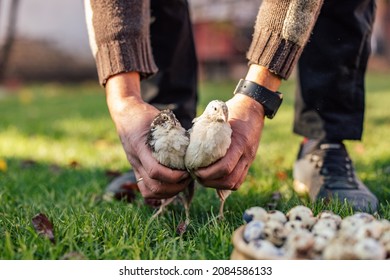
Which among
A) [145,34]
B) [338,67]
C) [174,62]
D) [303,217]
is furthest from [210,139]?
[174,62]

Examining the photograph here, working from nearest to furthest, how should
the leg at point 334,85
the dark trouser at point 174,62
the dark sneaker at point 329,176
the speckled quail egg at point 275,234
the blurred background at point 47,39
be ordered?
the speckled quail egg at point 275,234 < the dark sneaker at point 329,176 < the leg at point 334,85 < the dark trouser at point 174,62 < the blurred background at point 47,39

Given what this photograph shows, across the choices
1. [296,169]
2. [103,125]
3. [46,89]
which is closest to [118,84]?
[296,169]

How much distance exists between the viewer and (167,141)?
152 centimetres

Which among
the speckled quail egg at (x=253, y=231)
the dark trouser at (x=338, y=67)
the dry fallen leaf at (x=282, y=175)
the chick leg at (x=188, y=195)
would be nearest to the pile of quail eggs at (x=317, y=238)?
the speckled quail egg at (x=253, y=231)

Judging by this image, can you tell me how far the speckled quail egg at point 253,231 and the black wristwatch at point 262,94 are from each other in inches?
21.6

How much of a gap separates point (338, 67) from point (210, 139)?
922mm

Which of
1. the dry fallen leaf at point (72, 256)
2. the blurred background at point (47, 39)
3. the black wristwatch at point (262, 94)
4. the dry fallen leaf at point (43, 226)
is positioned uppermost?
the black wristwatch at point (262, 94)

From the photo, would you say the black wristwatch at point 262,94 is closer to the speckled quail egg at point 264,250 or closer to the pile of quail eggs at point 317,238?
the pile of quail eggs at point 317,238

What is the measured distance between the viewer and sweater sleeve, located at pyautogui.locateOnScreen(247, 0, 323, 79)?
1.72 metres

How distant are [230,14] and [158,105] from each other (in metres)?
9.22

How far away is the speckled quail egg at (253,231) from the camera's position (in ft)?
4.04

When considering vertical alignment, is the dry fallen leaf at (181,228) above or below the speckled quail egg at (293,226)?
below

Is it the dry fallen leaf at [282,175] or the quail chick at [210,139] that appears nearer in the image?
the quail chick at [210,139]

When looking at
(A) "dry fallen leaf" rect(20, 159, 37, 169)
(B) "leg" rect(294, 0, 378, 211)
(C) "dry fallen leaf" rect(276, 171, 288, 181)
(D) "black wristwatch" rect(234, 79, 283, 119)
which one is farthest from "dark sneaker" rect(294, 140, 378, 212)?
(A) "dry fallen leaf" rect(20, 159, 37, 169)
